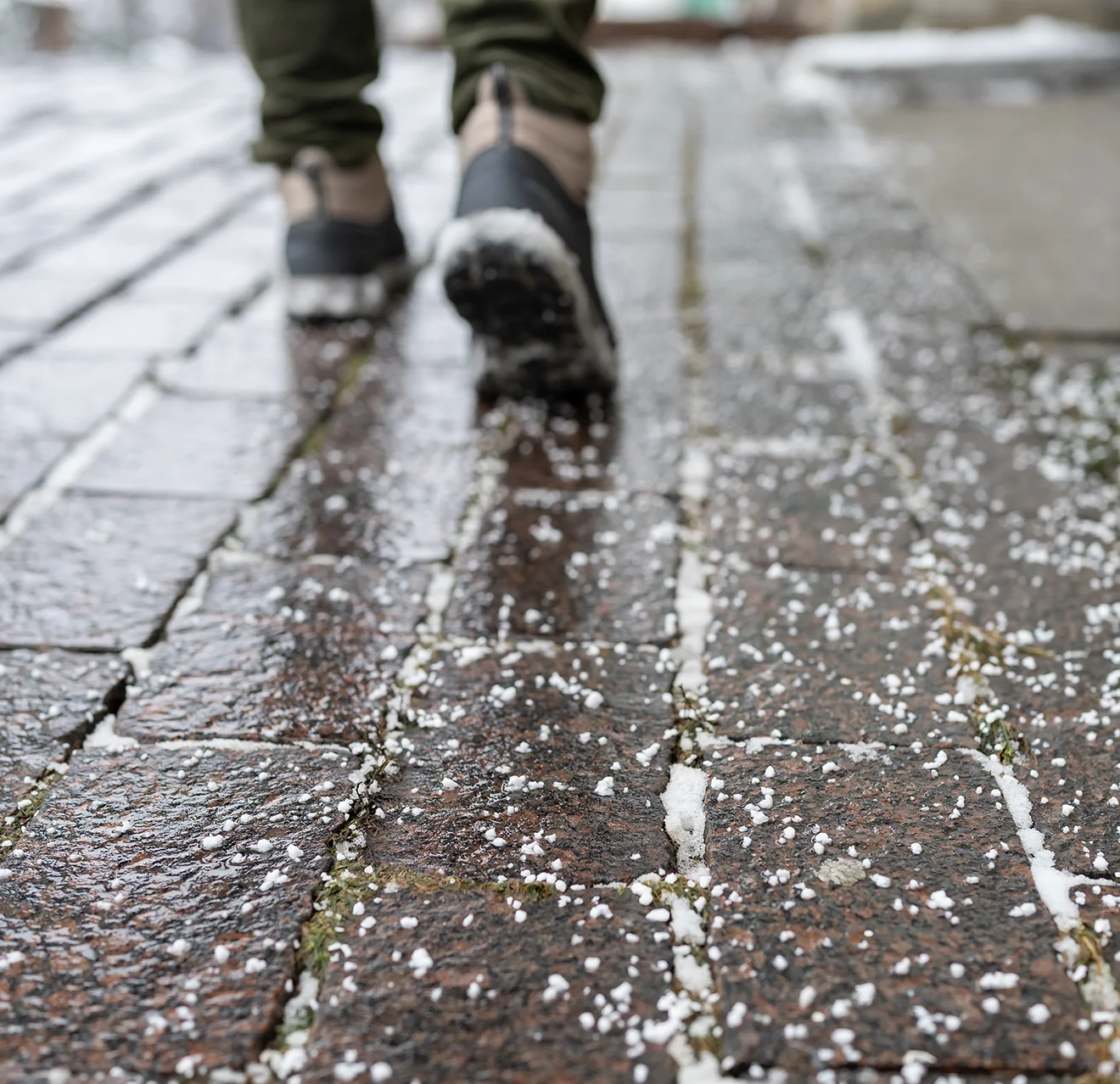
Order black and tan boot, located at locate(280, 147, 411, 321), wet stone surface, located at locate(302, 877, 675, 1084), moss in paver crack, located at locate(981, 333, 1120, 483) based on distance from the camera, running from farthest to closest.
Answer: black and tan boot, located at locate(280, 147, 411, 321), moss in paver crack, located at locate(981, 333, 1120, 483), wet stone surface, located at locate(302, 877, 675, 1084)

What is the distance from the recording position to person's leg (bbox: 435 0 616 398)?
192 centimetres

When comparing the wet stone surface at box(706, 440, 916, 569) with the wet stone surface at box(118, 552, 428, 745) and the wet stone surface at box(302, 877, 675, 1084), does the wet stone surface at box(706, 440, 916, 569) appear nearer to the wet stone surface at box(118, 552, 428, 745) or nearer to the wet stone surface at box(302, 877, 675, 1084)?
the wet stone surface at box(118, 552, 428, 745)

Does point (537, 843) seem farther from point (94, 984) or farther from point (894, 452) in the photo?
point (894, 452)

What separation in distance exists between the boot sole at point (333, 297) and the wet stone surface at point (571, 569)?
909mm

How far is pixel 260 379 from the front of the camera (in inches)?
90.6

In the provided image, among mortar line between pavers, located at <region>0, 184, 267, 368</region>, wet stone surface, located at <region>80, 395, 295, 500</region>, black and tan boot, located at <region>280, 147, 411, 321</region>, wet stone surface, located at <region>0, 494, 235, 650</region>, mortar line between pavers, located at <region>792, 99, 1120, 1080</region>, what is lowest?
mortar line between pavers, located at <region>792, 99, 1120, 1080</region>

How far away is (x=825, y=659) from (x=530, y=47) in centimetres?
127

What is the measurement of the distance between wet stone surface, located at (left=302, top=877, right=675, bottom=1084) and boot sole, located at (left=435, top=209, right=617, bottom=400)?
3.62 ft

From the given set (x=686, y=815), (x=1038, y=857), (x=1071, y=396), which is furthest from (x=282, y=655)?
(x=1071, y=396)

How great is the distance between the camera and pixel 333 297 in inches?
102

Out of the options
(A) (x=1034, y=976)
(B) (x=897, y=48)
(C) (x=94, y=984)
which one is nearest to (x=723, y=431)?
(A) (x=1034, y=976)

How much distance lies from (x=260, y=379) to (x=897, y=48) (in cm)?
513

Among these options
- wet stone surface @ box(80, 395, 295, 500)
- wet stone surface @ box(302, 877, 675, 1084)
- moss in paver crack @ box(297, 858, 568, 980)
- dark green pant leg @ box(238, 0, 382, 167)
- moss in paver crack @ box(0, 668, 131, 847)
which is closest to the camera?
wet stone surface @ box(302, 877, 675, 1084)

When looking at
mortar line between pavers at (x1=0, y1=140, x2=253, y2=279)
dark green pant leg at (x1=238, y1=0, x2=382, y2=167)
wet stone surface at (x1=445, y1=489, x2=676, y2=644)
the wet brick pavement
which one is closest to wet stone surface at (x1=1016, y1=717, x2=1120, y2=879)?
the wet brick pavement
